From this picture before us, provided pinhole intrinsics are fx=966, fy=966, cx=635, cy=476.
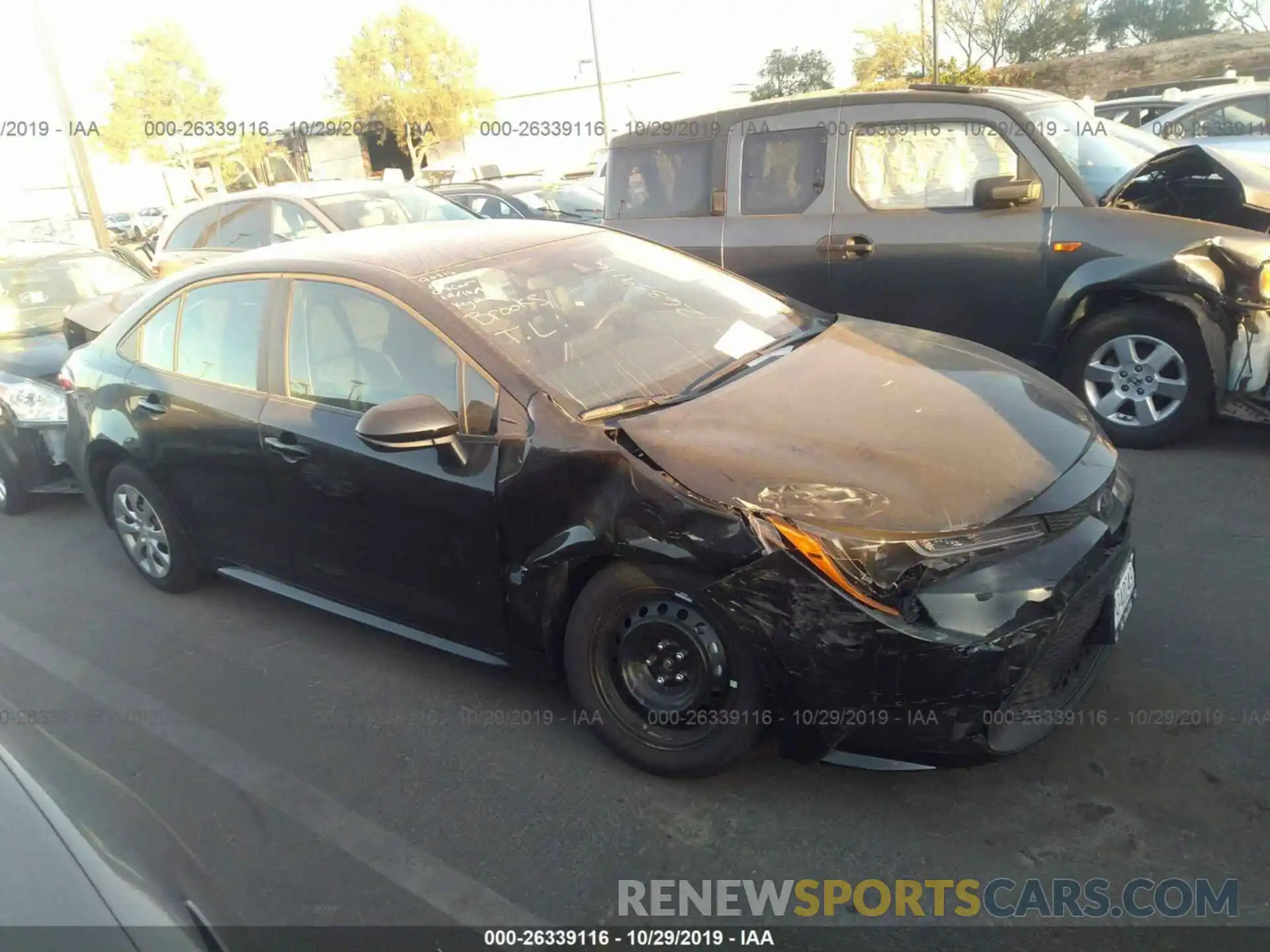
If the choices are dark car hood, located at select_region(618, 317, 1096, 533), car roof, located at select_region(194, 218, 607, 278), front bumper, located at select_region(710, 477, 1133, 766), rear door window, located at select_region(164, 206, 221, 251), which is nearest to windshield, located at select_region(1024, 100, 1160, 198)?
dark car hood, located at select_region(618, 317, 1096, 533)

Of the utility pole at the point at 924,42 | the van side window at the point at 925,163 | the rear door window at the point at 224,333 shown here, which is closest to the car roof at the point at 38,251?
the rear door window at the point at 224,333

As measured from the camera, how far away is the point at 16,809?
1808 millimetres

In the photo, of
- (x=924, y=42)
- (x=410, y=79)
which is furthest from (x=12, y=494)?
(x=410, y=79)

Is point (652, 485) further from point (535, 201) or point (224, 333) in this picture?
point (535, 201)

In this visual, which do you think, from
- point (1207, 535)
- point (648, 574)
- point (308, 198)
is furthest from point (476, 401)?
point (308, 198)

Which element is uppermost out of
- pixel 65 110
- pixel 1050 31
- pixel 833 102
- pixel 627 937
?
pixel 1050 31

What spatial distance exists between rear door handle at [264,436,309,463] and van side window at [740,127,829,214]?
3.55 m

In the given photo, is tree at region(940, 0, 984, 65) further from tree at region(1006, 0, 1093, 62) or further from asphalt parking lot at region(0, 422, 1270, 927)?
asphalt parking lot at region(0, 422, 1270, 927)

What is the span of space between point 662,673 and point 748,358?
1226 mm

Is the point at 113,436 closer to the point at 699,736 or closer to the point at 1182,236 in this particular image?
the point at 699,736

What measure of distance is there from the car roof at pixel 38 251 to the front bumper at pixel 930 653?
278 inches

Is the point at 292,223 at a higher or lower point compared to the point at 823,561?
higher

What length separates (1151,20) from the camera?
120 feet

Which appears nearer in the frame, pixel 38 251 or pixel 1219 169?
pixel 1219 169
